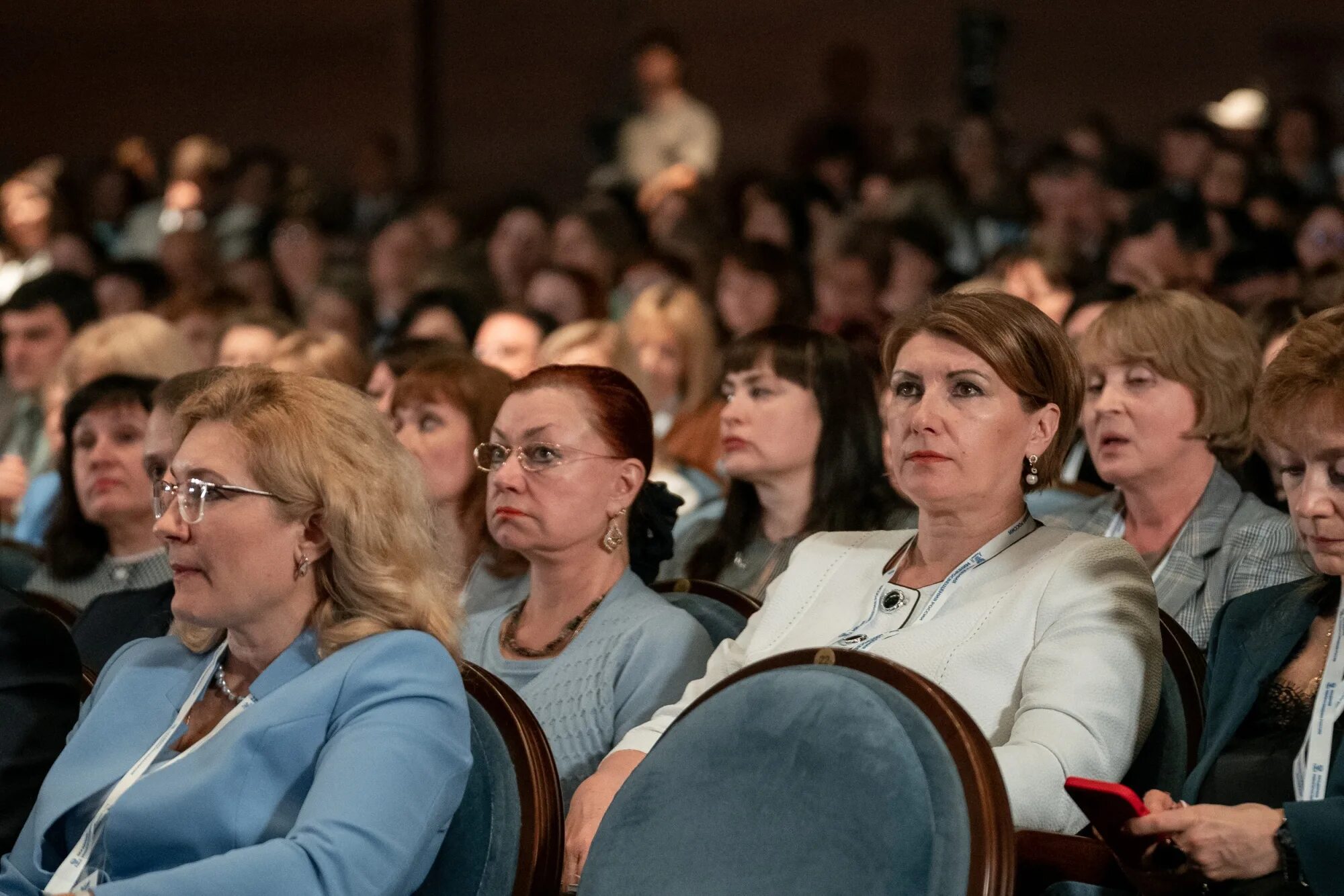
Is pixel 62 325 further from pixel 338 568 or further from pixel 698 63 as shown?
pixel 698 63

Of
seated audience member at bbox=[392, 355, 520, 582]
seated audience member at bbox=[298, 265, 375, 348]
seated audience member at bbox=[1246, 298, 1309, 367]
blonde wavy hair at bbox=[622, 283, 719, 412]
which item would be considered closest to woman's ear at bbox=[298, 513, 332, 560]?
seated audience member at bbox=[392, 355, 520, 582]

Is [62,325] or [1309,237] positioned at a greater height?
[1309,237]

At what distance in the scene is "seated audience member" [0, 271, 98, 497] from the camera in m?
5.68

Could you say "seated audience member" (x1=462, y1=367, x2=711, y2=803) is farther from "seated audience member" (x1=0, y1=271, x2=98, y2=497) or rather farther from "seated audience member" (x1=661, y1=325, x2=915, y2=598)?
"seated audience member" (x1=0, y1=271, x2=98, y2=497)

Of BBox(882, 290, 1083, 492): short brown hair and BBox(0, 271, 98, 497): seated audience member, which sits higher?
BBox(882, 290, 1083, 492): short brown hair

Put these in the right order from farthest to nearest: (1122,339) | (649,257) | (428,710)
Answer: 1. (649,257)
2. (1122,339)
3. (428,710)

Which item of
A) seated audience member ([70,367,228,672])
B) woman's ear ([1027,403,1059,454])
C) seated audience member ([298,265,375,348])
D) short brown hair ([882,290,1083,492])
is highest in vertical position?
short brown hair ([882,290,1083,492])

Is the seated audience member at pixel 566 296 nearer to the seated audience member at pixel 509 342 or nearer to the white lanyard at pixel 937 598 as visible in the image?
the seated audience member at pixel 509 342

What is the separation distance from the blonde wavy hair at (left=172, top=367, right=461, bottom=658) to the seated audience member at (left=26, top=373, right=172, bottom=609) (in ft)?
5.19

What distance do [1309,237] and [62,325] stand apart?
4.23 meters

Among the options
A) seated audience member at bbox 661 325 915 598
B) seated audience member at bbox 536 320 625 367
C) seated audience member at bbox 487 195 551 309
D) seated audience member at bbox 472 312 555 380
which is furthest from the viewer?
seated audience member at bbox 487 195 551 309

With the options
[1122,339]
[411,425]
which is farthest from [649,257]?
[1122,339]

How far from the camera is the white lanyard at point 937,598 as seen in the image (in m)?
2.32

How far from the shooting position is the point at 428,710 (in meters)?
2.02
